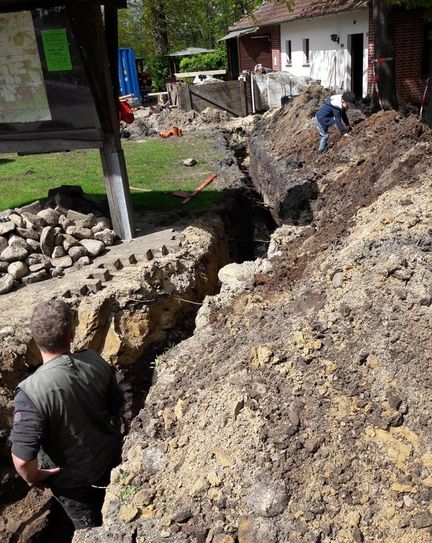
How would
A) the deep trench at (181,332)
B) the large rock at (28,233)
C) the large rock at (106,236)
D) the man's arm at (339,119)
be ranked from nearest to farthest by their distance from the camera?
the deep trench at (181,332)
the large rock at (28,233)
the large rock at (106,236)
the man's arm at (339,119)

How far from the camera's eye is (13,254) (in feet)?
24.6

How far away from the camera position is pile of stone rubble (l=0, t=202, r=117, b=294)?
7.45 m

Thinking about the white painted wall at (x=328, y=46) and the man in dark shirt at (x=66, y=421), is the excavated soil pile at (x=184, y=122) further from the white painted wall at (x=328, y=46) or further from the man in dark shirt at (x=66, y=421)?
the man in dark shirt at (x=66, y=421)

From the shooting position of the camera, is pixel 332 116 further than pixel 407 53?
No

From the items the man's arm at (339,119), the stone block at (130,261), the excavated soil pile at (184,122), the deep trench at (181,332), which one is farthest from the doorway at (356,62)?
the stone block at (130,261)

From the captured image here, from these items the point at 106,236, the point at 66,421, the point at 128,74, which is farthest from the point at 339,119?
the point at 128,74

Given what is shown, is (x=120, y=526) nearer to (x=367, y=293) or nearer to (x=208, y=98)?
(x=367, y=293)

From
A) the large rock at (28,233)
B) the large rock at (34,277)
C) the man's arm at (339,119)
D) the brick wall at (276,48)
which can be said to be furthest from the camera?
the brick wall at (276,48)

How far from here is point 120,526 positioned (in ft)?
12.1

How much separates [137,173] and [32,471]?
10781 millimetres

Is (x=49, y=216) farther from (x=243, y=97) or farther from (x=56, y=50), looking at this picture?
(x=243, y=97)

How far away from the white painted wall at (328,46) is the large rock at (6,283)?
14.6 meters

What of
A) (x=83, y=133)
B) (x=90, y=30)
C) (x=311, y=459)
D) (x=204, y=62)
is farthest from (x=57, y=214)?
(x=204, y=62)

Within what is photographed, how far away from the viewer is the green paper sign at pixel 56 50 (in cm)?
742
